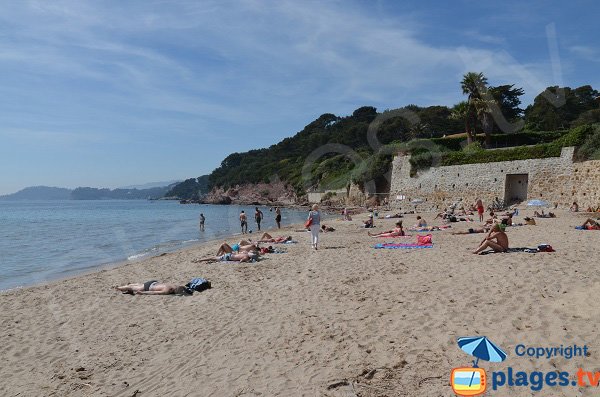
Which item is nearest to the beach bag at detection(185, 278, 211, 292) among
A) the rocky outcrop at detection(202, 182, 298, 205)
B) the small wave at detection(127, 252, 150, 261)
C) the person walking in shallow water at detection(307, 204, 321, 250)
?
the person walking in shallow water at detection(307, 204, 321, 250)

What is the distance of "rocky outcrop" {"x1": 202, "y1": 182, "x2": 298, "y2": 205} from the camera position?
73.7 metres

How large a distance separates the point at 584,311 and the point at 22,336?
810 cm

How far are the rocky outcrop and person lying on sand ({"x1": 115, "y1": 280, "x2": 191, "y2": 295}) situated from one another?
58334 millimetres

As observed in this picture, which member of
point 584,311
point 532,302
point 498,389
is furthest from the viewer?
point 532,302

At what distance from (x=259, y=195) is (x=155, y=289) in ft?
250

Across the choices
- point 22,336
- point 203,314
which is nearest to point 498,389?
point 203,314

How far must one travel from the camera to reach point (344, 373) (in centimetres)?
438

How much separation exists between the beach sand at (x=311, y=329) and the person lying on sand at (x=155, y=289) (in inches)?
10.3

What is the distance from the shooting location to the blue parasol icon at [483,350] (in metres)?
4.25

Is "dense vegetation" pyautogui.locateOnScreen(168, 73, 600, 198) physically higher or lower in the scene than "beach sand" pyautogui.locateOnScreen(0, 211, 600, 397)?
higher

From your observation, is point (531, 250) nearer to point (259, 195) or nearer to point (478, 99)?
point (478, 99)

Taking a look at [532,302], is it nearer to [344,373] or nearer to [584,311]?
[584,311]

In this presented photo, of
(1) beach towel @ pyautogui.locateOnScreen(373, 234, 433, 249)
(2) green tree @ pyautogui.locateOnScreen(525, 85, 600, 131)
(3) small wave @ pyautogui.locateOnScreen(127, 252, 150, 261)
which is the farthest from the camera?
(2) green tree @ pyautogui.locateOnScreen(525, 85, 600, 131)

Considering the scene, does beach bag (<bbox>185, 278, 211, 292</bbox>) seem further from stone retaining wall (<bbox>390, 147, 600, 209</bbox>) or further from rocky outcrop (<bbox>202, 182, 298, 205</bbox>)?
rocky outcrop (<bbox>202, 182, 298, 205</bbox>)
